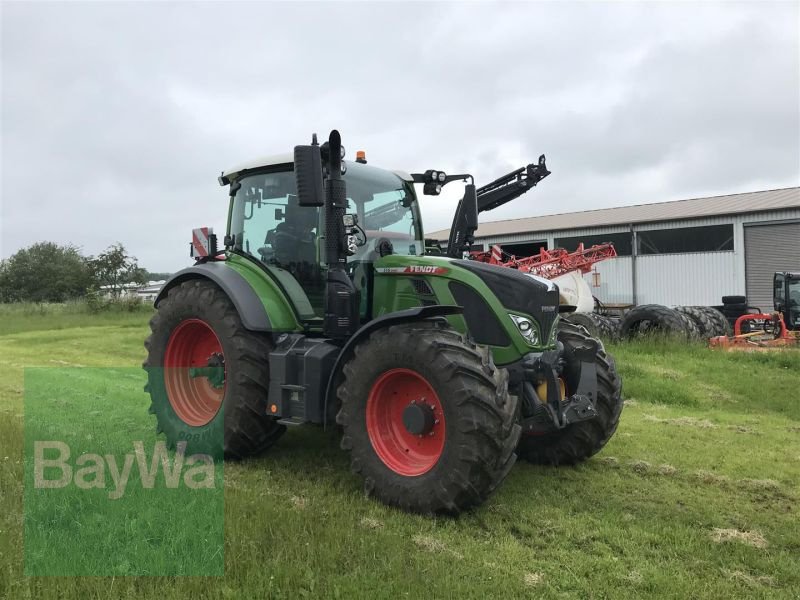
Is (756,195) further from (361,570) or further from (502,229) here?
(361,570)

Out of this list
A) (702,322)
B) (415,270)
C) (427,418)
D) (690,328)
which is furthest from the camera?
(702,322)

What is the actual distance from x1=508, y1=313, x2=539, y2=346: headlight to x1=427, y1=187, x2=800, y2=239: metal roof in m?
18.5

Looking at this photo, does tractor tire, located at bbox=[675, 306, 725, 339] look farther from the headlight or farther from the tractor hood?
the headlight

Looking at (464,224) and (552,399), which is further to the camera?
(464,224)

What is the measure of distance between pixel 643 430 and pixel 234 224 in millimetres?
4430

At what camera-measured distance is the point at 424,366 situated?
402 centimetres

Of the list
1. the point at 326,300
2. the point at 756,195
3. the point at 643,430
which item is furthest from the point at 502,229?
the point at 326,300

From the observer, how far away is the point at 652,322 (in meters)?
13.3

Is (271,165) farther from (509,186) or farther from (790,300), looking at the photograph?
(790,300)

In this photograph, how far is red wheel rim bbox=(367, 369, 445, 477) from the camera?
165 inches

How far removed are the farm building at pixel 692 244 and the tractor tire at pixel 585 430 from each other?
19.5 meters

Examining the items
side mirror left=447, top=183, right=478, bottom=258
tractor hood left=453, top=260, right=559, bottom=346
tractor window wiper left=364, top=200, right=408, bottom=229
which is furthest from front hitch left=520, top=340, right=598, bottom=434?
tractor window wiper left=364, top=200, right=408, bottom=229

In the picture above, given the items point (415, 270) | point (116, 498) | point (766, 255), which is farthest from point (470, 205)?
point (766, 255)

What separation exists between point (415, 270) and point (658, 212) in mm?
23805
